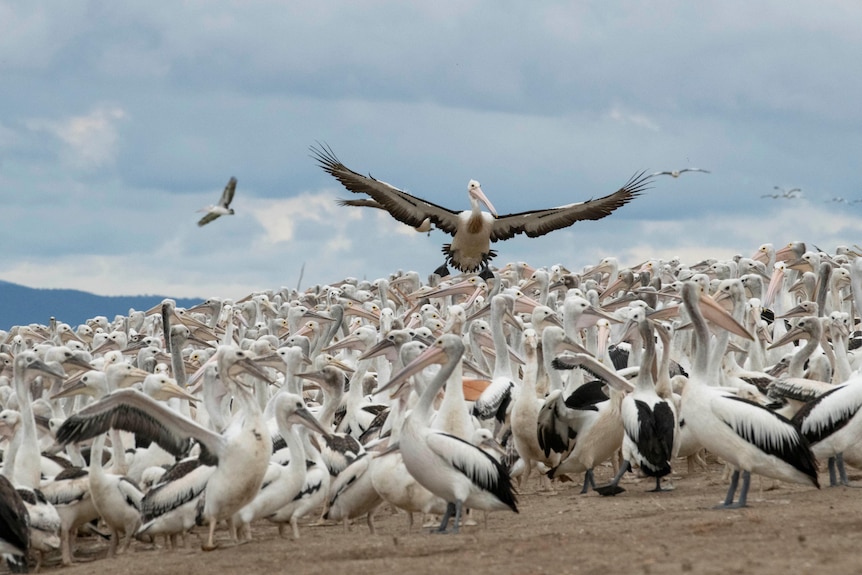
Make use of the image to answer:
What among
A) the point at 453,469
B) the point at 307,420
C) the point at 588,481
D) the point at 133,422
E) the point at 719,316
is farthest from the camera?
the point at 588,481

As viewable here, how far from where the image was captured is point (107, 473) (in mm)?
10547

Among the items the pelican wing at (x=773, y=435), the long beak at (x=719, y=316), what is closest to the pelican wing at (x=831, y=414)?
the pelican wing at (x=773, y=435)

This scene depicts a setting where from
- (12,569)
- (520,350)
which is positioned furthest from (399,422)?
(520,350)

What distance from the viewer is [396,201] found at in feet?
71.5

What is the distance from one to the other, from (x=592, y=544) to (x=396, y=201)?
44.8 ft

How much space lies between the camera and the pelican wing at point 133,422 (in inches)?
380

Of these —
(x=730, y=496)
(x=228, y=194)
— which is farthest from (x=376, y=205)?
(x=730, y=496)

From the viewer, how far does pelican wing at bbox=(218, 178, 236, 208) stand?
1389 cm

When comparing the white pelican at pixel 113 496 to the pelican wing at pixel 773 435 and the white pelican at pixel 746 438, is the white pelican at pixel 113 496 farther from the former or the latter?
the pelican wing at pixel 773 435

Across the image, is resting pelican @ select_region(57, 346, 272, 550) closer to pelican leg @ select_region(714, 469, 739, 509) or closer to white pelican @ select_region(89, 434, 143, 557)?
white pelican @ select_region(89, 434, 143, 557)

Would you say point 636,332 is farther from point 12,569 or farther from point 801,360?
point 12,569

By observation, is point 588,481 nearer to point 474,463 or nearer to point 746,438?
point 746,438

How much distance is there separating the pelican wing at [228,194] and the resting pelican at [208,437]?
425 cm

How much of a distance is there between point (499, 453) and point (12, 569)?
364cm
